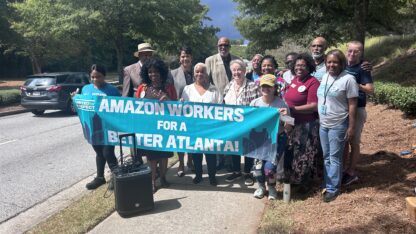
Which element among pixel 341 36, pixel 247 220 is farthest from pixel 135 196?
pixel 341 36

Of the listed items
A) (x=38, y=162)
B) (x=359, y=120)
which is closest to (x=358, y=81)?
(x=359, y=120)

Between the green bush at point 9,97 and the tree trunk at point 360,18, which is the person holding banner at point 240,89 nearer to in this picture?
the tree trunk at point 360,18

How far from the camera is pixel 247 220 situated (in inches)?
175

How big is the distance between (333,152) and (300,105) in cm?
71

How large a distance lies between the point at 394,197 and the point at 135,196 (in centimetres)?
302

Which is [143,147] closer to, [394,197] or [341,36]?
[394,197]

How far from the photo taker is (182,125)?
217 inches

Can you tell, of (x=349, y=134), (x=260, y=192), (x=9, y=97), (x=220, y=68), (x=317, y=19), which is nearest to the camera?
(x=349, y=134)

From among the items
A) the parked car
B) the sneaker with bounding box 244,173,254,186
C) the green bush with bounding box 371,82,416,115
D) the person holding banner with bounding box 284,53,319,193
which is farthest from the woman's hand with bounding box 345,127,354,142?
the parked car

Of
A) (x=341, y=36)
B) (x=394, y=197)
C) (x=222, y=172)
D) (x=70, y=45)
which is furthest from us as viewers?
(x=70, y=45)

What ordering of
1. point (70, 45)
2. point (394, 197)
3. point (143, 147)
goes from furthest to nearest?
point (70, 45) < point (143, 147) < point (394, 197)

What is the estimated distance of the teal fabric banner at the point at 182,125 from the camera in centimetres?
512

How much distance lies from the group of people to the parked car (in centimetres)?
899

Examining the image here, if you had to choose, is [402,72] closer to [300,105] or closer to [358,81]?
[358,81]
